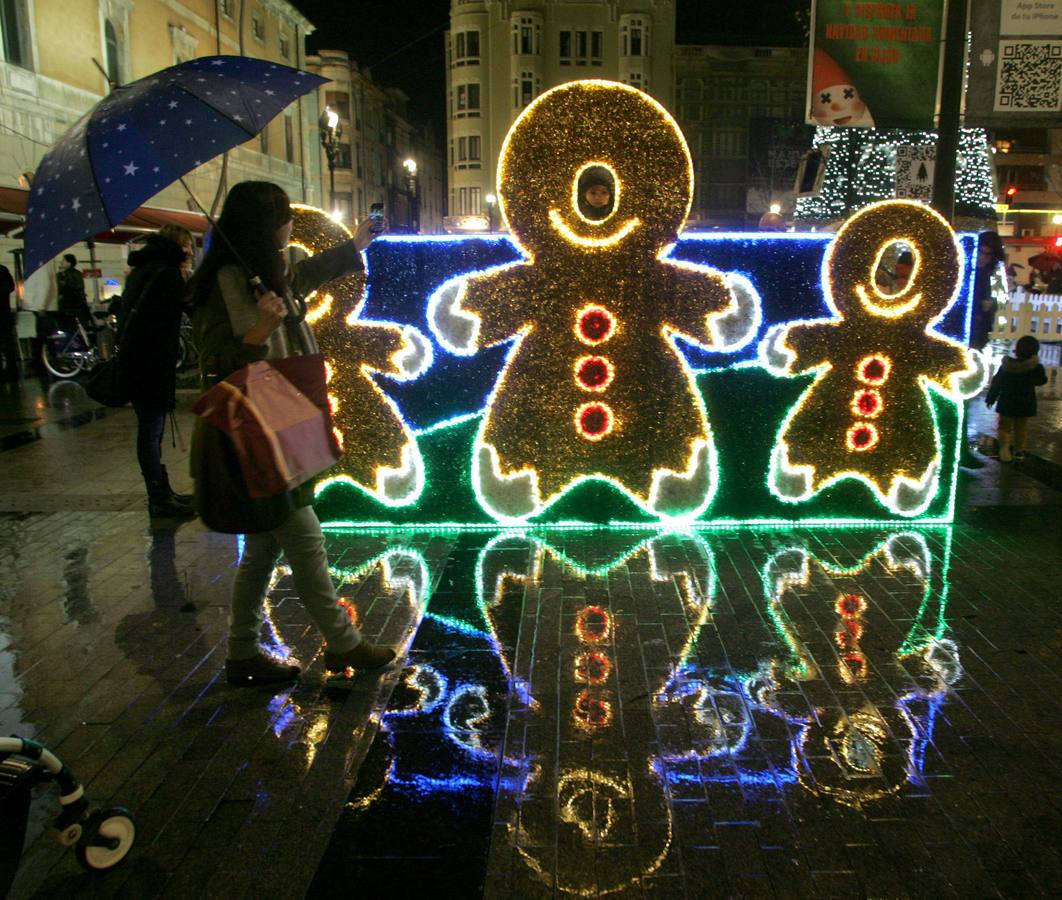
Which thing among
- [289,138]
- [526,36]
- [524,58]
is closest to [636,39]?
[526,36]

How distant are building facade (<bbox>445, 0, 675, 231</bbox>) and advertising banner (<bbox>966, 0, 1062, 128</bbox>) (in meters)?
46.2

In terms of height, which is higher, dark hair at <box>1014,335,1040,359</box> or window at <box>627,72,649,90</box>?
window at <box>627,72,649,90</box>

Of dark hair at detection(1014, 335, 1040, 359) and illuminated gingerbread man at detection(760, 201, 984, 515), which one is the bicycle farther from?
dark hair at detection(1014, 335, 1040, 359)

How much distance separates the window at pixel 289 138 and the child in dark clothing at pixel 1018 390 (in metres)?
32.9

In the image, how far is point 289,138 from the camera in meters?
Result: 36.1

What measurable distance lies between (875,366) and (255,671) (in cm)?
418

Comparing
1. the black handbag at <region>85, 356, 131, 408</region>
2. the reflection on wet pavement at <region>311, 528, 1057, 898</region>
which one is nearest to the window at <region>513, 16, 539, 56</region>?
the black handbag at <region>85, 356, 131, 408</region>

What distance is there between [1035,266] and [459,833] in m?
27.9

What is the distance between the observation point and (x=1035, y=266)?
2570cm

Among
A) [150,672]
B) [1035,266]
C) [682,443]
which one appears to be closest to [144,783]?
[150,672]

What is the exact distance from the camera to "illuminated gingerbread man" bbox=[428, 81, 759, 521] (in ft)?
17.9

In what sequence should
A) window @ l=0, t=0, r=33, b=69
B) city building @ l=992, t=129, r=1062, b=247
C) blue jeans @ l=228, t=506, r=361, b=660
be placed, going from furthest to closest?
city building @ l=992, t=129, r=1062, b=247 < window @ l=0, t=0, r=33, b=69 < blue jeans @ l=228, t=506, r=361, b=660

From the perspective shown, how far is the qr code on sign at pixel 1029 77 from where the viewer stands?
7.27m

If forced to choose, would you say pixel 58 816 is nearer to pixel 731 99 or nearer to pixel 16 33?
pixel 16 33
